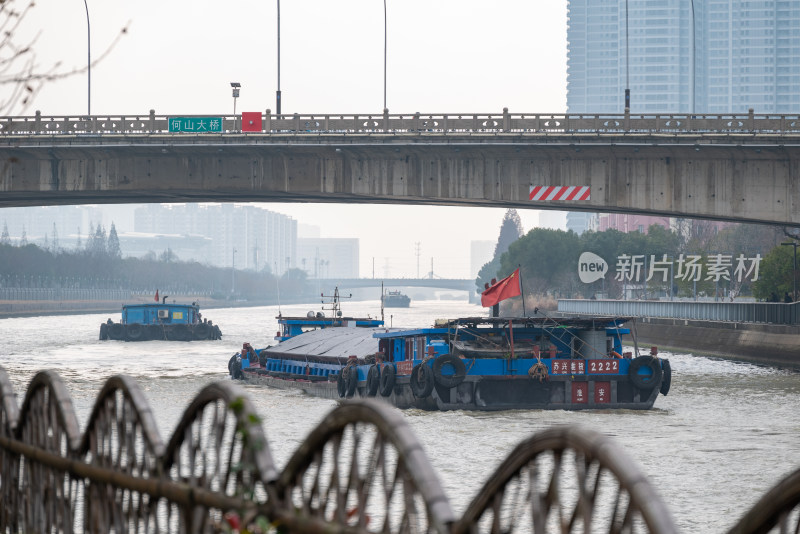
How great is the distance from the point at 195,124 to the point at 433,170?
10527 mm

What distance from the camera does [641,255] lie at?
371 ft

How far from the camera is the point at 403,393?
3506cm

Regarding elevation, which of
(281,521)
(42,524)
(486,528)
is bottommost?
(486,528)

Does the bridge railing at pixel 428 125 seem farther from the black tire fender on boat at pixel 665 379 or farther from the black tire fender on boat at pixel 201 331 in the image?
the black tire fender on boat at pixel 201 331

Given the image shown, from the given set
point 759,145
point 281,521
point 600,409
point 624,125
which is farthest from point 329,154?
point 281,521

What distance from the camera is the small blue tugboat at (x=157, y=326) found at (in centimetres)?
7931

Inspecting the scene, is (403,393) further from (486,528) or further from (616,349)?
(486,528)

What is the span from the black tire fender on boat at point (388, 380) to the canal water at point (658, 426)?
1.37 m

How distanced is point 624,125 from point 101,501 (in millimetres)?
42901

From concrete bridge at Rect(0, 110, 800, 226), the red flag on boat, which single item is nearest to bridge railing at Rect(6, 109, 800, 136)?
concrete bridge at Rect(0, 110, 800, 226)

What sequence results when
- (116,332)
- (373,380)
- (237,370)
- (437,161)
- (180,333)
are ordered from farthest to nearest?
(180,333)
(116,332)
(437,161)
(237,370)
(373,380)

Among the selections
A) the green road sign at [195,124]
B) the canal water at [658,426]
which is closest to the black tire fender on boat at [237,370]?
the canal water at [658,426]

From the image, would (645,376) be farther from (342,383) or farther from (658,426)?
(342,383)

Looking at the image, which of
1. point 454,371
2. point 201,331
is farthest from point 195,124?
point 201,331
